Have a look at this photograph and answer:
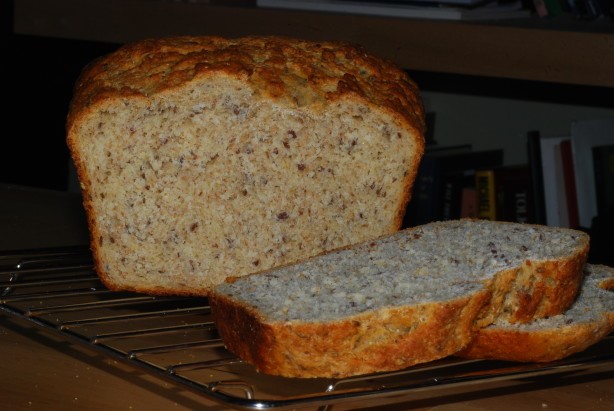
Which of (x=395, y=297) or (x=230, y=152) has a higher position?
(x=230, y=152)

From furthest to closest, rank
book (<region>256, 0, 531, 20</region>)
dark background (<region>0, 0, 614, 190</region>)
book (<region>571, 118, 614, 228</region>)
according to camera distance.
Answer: dark background (<region>0, 0, 614, 190</region>) < book (<region>571, 118, 614, 228</region>) < book (<region>256, 0, 531, 20</region>)

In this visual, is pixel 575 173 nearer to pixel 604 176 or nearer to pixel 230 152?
pixel 604 176

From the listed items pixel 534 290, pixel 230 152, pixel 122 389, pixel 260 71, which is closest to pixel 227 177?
pixel 230 152

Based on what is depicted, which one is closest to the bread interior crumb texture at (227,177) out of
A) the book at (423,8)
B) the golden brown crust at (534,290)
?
the golden brown crust at (534,290)

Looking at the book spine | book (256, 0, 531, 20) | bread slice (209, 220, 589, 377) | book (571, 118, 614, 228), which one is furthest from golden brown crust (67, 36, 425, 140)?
the book spine

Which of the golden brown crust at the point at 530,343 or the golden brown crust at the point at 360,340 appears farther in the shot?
the golden brown crust at the point at 530,343

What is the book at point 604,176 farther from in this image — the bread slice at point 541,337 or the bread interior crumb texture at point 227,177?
the bread slice at point 541,337

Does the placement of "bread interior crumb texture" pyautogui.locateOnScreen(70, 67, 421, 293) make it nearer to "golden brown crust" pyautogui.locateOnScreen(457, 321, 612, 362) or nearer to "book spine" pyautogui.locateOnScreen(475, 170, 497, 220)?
"golden brown crust" pyautogui.locateOnScreen(457, 321, 612, 362)
